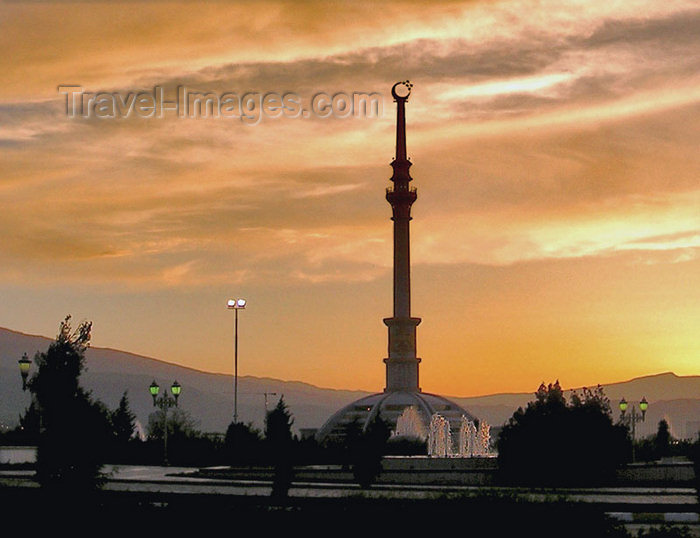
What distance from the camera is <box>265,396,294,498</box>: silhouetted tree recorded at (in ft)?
104

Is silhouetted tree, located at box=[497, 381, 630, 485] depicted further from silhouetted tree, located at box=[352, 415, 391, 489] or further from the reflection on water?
the reflection on water

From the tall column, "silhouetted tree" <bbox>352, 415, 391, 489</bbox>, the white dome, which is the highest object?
the tall column

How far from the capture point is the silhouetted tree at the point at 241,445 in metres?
53.2

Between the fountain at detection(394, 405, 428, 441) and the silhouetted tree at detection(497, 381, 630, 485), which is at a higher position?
the fountain at detection(394, 405, 428, 441)

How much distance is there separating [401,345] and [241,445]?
190ft

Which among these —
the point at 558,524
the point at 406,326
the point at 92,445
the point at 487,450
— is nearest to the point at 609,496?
the point at 558,524

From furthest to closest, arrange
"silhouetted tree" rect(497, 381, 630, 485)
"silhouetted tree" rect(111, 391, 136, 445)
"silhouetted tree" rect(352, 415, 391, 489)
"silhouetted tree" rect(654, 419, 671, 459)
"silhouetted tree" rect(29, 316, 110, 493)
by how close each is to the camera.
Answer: "silhouetted tree" rect(654, 419, 671, 459) → "silhouetted tree" rect(111, 391, 136, 445) → "silhouetted tree" rect(497, 381, 630, 485) → "silhouetted tree" rect(352, 415, 391, 489) → "silhouetted tree" rect(29, 316, 110, 493)

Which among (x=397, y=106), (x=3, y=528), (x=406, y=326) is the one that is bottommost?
(x=3, y=528)

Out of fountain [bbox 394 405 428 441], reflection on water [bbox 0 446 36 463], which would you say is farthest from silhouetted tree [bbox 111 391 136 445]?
fountain [bbox 394 405 428 441]

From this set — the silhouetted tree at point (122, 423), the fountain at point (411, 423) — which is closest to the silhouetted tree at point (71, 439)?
the silhouetted tree at point (122, 423)

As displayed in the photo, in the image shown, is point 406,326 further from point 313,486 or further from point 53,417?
point 53,417

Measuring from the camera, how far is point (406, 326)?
111500 millimetres

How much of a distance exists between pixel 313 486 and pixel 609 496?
838cm

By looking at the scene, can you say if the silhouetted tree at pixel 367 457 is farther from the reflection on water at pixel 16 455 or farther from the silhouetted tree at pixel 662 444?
the silhouetted tree at pixel 662 444
